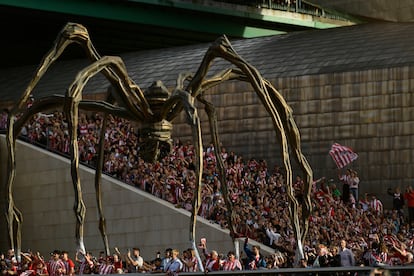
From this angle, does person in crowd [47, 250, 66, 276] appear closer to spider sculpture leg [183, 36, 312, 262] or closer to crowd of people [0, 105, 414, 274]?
crowd of people [0, 105, 414, 274]

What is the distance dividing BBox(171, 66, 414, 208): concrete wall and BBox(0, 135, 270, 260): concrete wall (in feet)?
22.3

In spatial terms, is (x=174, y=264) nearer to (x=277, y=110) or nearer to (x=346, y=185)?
(x=277, y=110)

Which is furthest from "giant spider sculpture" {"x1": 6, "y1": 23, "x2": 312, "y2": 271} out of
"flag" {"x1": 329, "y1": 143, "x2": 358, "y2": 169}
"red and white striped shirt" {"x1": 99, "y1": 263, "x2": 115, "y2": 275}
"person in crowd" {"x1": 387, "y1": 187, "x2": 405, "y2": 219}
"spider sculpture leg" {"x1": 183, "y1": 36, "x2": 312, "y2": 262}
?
"person in crowd" {"x1": 387, "y1": 187, "x2": 405, "y2": 219}

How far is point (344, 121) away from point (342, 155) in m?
3.79

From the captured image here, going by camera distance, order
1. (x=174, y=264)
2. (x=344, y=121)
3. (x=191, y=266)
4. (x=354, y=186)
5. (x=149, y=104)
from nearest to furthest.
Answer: (x=149, y=104)
(x=191, y=266)
(x=174, y=264)
(x=354, y=186)
(x=344, y=121)

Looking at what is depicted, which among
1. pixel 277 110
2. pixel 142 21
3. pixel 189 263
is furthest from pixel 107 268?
pixel 142 21

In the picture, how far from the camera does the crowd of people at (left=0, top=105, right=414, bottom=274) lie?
37.5 m

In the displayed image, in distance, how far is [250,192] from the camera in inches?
1628

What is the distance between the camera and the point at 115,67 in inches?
948

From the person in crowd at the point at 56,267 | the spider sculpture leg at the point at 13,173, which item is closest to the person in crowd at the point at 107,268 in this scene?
the person in crowd at the point at 56,267

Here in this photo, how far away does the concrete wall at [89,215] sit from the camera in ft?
133

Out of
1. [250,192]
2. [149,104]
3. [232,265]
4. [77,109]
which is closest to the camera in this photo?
[77,109]

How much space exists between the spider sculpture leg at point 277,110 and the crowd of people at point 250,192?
A: 850 cm

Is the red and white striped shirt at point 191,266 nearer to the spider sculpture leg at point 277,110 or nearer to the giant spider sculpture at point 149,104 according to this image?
the giant spider sculpture at point 149,104
